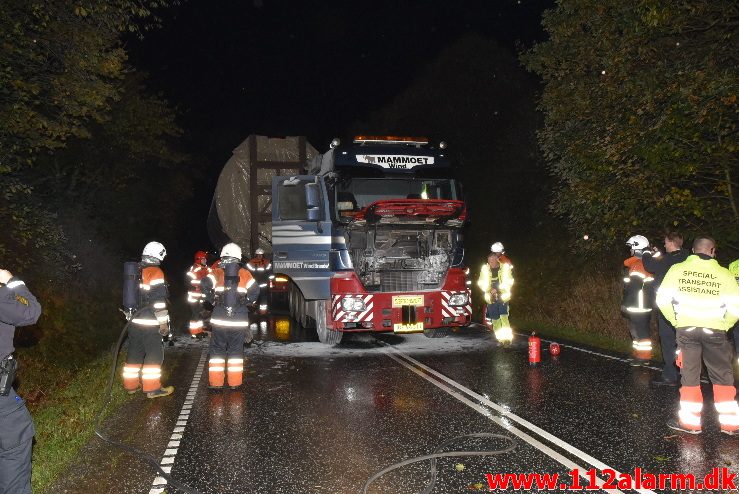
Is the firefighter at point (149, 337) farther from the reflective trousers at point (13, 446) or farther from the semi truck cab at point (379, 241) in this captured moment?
the reflective trousers at point (13, 446)

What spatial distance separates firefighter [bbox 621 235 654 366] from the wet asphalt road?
1.52 feet

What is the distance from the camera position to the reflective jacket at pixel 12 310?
414 cm

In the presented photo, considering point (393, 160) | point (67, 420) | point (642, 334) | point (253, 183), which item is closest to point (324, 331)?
point (393, 160)

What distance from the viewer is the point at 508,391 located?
25.8 ft

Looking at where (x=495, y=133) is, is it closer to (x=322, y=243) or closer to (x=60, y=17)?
(x=322, y=243)

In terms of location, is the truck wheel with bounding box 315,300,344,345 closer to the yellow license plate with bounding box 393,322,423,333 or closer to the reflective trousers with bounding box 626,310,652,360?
the yellow license plate with bounding box 393,322,423,333

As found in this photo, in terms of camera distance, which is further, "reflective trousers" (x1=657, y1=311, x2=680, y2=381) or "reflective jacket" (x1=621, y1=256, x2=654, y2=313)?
"reflective jacket" (x1=621, y1=256, x2=654, y2=313)

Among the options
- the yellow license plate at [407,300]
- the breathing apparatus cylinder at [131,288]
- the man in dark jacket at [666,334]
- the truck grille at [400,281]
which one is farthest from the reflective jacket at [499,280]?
the breathing apparatus cylinder at [131,288]

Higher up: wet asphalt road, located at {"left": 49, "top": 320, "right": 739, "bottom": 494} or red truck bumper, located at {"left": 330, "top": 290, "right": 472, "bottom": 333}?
red truck bumper, located at {"left": 330, "top": 290, "right": 472, "bottom": 333}

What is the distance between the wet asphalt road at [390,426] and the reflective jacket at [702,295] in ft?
3.50

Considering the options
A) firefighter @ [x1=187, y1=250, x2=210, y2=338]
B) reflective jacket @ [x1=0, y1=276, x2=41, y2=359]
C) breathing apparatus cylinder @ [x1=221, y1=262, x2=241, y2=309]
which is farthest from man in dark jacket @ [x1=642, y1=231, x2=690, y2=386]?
firefighter @ [x1=187, y1=250, x2=210, y2=338]

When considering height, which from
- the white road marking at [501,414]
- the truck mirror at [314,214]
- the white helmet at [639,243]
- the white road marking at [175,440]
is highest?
the truck mirror at [314,214]

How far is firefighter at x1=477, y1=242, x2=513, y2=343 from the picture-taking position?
11.5 m

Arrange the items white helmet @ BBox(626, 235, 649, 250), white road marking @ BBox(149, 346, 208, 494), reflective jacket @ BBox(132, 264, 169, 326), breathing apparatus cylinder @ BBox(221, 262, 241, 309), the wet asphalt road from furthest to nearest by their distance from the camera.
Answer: white helmet @ BBox(626, 235, 649, 250)
breathing apparatus cylinder @ BBox(221, 262, 241, 309)
reflective jacket @ BBox(132, 264, 169, 326)
the wet asphalt road
white road marking @ BBox(149, 346, 208, 494)
